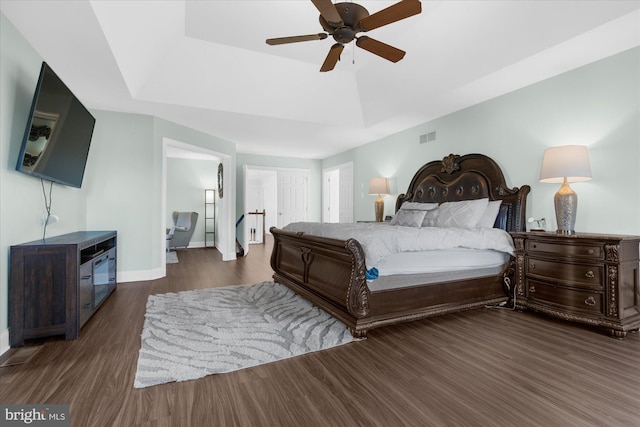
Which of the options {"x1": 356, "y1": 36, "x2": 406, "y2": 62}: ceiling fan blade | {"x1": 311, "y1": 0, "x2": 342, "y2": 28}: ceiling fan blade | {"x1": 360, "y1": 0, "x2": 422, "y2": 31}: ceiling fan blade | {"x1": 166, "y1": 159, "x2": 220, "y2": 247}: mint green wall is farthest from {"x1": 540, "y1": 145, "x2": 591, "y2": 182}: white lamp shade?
{"x1": 166, "y1": 159, "x2": 220, "y2": 247}: mint green wall

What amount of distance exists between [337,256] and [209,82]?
3.02 metres

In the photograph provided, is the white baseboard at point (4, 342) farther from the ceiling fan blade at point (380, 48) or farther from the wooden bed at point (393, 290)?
the ceiling fan blade at point (380, 48)

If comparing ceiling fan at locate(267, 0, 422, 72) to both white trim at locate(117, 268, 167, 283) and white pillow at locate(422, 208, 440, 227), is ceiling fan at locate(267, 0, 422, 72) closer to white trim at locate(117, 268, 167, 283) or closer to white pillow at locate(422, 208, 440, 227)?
white pillow at locate(422, 208, 440, 227)

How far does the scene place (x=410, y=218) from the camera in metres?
4.32

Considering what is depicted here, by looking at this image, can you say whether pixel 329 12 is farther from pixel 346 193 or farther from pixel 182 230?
pixel 182 230

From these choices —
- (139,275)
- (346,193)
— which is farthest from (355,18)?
(346,193)

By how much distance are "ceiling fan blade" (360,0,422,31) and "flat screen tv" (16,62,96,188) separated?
2572 millimetres

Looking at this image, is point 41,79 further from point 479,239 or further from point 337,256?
point 479,239

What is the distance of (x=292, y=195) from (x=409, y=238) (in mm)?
6069

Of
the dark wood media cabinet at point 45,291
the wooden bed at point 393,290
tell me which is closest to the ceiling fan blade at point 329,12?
the wooden bed at point 393,290

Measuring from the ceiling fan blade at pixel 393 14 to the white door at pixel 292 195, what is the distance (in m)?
6.26

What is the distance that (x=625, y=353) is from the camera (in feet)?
7.33

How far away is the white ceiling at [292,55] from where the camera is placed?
8.44 feet

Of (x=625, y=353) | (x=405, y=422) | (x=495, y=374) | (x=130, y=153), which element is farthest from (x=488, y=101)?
(x=130, y=153)
